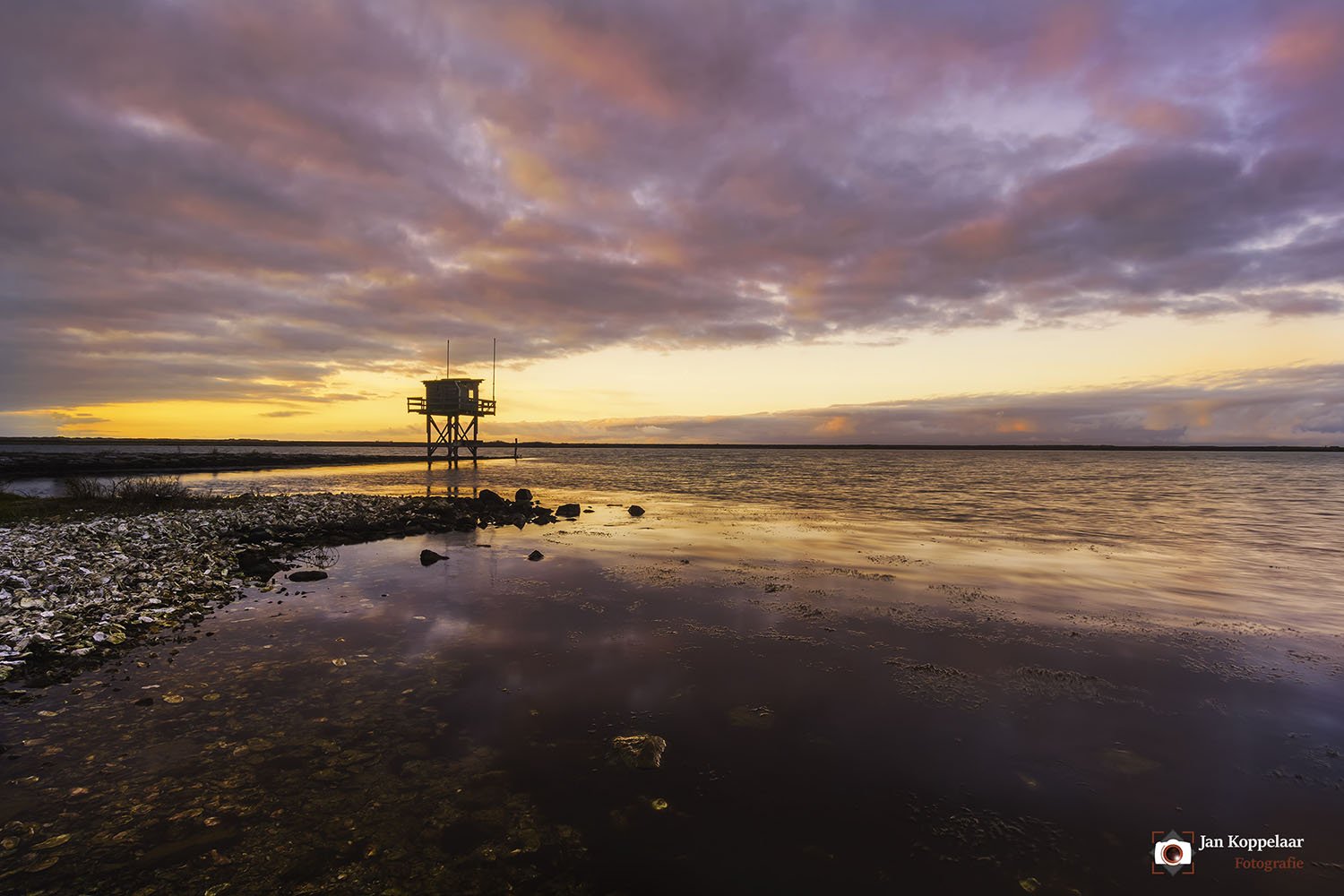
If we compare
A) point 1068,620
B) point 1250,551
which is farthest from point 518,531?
point 1250,551

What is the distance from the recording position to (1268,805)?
216 inches

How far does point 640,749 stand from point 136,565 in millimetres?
12482

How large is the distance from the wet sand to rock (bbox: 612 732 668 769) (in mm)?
128

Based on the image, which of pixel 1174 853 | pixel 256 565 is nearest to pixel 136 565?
pixel 256 565

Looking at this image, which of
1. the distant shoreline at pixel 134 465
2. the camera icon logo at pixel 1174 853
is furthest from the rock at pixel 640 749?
the distant shoreline at pixel 134 465

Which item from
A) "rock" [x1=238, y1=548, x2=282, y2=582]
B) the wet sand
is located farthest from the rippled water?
"rock" [x1=238, y1=548, x2=282, y2=582]

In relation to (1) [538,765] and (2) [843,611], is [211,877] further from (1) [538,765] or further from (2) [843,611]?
(2) [843,611]

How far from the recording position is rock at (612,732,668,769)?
6035 mm

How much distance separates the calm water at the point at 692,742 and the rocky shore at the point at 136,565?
0.89 m

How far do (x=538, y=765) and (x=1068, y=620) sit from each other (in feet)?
34.3

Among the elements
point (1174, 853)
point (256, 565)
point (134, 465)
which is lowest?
point (1174, 853)

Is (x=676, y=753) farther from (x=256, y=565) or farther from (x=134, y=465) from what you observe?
(x=134, y=465)

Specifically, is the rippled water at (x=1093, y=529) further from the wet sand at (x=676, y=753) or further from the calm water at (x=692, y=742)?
the wet sand at (x=676, y=753)

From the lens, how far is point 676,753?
6.29 meters
